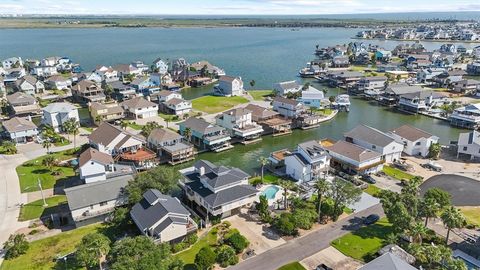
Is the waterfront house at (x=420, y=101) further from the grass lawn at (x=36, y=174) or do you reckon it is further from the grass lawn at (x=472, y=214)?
the grass lawn at (x=36, y=174)

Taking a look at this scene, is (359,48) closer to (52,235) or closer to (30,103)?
(30,103)

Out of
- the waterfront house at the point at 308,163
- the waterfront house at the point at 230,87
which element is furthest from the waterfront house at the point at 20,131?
the waterfront house at the point at 230,87

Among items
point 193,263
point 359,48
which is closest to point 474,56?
point 359,48

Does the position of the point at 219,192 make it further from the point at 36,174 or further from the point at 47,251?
the point at 36,174

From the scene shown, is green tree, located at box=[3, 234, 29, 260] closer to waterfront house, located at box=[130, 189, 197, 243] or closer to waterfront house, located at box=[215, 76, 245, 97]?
waterfront house, located at box=[130, 189, 197, 243]

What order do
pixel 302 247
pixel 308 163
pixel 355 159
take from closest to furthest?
pixel 302 247, pixel 308 163, pixel 355 159

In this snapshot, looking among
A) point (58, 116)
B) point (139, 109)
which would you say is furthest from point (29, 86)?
point (139, 109)

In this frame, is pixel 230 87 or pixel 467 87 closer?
pixel 230 87

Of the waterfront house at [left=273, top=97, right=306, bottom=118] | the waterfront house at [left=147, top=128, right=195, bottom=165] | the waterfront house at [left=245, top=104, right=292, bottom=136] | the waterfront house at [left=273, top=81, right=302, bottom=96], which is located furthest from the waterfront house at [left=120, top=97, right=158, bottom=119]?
the waterfront house at [left=273, top=81, right=302, bottom=96]
